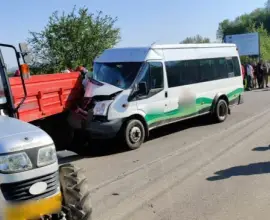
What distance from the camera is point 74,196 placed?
13.4 ft

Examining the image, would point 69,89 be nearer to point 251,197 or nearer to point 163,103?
point 163,103

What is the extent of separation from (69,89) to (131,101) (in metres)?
1.49

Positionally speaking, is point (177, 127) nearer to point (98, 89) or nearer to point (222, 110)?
point (222, 110)

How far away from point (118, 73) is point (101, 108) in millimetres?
1131

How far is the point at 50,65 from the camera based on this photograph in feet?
73.4

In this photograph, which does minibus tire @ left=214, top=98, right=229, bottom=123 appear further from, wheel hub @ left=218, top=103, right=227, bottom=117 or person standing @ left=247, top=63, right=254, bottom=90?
person standing @ left=247, top=63, right=254, bottom=90

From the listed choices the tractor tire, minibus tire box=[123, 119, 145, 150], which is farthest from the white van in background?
the tractor tire

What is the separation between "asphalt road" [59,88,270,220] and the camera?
17.1ft

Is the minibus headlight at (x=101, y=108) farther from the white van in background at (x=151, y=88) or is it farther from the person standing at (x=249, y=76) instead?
the person standing at (x=249, y=76)

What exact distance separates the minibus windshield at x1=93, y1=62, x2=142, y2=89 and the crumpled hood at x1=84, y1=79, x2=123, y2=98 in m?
0.28

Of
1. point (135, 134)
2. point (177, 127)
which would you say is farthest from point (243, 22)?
point (135, 134)

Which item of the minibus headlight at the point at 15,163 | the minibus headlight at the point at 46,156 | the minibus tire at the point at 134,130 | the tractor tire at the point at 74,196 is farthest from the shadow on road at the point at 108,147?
the minibus headlight at the point at 15,163

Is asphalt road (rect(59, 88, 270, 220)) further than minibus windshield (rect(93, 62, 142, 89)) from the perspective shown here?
No

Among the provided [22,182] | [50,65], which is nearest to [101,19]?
[50,65]
